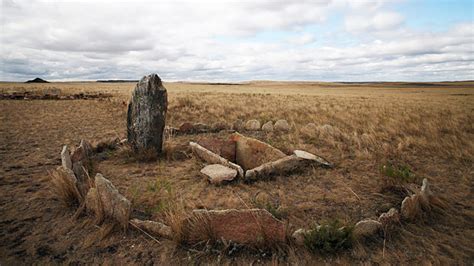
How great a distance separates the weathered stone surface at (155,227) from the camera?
3.57 meters

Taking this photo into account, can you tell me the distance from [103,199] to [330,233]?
2.88 meters

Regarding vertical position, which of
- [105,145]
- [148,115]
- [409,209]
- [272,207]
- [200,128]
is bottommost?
[272,207]

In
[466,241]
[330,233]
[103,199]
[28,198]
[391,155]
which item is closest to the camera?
[330,233]

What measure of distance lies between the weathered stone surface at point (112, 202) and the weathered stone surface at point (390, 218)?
3.19 m

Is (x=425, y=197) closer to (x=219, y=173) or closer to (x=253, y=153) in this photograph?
(x=219, y=173)

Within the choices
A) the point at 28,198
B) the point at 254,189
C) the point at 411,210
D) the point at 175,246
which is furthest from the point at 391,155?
the point at 28,198

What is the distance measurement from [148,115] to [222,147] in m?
1.86

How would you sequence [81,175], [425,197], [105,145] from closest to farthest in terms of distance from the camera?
1. [425,197]
2. [81,175]
3. [105,145]

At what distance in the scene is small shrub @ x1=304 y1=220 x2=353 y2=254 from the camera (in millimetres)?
3291

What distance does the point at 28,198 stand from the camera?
15.5 feet

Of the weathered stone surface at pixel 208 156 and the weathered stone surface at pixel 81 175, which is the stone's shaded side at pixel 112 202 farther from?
the weathered stone surface at pixel 208 156

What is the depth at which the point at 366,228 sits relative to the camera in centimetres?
362

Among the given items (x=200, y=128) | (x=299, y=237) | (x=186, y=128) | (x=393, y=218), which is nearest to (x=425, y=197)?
(x=393, y=218)

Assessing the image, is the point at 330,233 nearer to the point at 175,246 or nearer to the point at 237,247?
the point at 237,247
